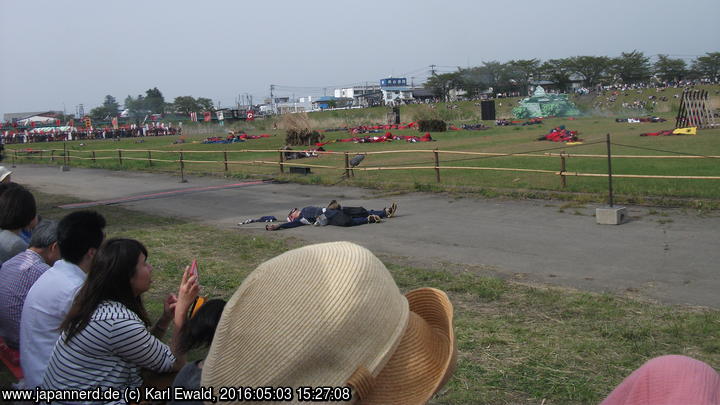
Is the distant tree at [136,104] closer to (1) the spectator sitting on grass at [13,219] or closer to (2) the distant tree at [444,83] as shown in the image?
(2) the distant tree at [444,83]

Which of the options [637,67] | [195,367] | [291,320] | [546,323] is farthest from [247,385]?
[637,67]

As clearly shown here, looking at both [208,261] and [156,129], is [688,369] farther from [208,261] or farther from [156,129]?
[156,129]

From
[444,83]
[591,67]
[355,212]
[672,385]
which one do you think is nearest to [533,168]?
[355,212]

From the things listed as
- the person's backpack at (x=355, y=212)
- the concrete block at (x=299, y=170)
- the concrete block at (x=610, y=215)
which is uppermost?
the concrete block at (x=299, y=170)

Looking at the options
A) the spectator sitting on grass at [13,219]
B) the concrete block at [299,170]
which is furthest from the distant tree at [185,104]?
the spectator sitting on grass at [13,219]

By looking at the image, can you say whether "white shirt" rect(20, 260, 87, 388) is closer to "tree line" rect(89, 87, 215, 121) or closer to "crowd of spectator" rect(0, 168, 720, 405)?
"crowd of spectator" rect(0, 168, 720, 405)

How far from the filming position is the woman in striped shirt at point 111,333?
3160mm

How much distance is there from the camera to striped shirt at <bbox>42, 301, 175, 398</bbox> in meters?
3.16

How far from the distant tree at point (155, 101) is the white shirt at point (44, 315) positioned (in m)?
131

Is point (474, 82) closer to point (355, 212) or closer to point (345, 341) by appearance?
point (355, 212)

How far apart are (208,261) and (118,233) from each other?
134 inches

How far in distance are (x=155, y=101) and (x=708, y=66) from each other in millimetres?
101076

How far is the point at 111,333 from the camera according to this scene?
3.17 metres

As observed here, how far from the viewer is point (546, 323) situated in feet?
18.7
